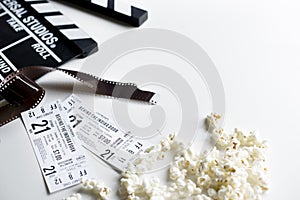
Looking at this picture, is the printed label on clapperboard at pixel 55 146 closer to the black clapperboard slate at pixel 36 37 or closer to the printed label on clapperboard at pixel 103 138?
the printed label on clapperboard at pixel 103 138

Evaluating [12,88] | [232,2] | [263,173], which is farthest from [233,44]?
[12,88]

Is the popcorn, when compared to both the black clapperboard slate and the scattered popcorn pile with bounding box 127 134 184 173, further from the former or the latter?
the black clapperboard slate

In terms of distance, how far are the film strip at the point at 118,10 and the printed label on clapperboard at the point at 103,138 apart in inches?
13.0

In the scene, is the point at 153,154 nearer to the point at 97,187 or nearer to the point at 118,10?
the point at 97,187

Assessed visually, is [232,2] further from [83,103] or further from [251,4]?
[83,103]

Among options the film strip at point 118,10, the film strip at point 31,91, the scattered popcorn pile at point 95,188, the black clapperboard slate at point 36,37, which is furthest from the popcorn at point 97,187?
the film strip at point 118,10

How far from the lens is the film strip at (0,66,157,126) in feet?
Result: 4.12

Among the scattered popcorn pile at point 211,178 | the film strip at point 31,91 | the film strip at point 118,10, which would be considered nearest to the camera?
the scattered popcorn pile at point 211,178

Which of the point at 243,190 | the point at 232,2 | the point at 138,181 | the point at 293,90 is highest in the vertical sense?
the point at 232,2

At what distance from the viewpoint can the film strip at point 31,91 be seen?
1256 millimetres

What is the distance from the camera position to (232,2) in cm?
151

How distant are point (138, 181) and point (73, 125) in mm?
242

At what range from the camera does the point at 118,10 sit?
1.46 meters

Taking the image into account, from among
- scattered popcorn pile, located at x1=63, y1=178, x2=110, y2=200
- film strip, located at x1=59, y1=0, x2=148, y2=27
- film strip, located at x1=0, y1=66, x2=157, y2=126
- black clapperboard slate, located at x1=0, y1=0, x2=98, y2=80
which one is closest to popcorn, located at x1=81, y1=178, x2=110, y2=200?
scattered popcorn pile, located at x1=63, y1=178, x2=110, y2=200
